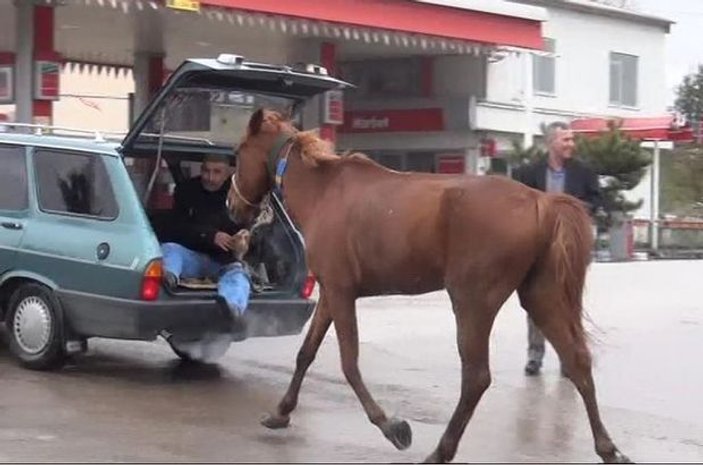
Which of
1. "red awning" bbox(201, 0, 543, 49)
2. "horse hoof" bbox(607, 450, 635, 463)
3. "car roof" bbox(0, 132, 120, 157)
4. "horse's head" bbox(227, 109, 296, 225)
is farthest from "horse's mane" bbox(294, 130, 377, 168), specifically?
"red awning" bbox(201, 0, 543, 49)

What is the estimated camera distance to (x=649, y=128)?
108ft

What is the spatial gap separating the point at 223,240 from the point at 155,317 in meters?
1.07

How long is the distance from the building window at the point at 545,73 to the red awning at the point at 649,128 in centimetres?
128

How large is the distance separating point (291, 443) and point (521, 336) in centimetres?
605

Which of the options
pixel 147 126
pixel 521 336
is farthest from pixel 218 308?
pixel 521 336

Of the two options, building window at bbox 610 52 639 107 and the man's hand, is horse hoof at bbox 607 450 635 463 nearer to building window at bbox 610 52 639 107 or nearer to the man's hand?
the man's hand

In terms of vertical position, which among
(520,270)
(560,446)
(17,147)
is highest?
(17,147)

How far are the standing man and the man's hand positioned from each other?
2552mm

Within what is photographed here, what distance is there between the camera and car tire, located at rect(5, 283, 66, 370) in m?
9.90

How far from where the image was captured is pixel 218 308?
9.84 metres

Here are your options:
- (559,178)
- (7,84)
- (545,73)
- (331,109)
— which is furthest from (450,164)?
(559,178)

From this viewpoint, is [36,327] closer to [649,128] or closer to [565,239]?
[565,239]

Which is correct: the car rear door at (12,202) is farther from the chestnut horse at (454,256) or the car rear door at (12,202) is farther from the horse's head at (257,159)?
the chestnut horse at (454,256)

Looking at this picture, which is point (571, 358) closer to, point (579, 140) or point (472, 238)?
point (472, 238)
